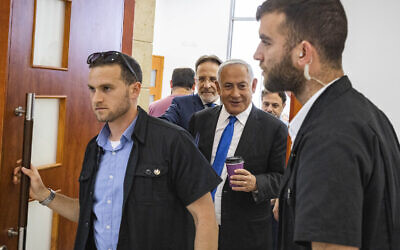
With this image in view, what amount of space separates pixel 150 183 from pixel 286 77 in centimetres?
69

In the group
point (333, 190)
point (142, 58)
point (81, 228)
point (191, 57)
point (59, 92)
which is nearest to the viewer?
point (333, 190)

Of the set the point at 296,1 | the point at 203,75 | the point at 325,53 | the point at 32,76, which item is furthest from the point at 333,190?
the point at 203,75

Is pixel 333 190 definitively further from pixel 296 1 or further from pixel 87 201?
pixel 87 201

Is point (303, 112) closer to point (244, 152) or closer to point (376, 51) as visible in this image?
point (244, 152)

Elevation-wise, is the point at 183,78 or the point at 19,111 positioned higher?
the point at 183,78

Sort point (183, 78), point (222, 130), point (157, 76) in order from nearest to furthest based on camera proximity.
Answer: point (222, 130), point (183, 78), point (157, 76)

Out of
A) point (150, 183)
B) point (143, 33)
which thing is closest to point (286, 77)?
point (150, 183)

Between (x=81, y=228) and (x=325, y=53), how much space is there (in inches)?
42.8

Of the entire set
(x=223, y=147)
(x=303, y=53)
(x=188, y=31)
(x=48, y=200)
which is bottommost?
(x=48, y=200)

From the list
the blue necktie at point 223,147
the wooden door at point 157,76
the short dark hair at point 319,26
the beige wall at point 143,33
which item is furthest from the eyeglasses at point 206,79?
the wooden door at point 157,76

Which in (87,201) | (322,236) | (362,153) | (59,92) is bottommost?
(87,201)

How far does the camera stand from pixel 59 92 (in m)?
1.79

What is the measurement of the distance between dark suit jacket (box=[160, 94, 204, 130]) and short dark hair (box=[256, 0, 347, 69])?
160 cm

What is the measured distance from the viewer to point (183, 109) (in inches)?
106
